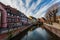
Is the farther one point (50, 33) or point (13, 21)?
point (50, 33)

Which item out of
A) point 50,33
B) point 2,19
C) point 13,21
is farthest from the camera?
point 50,33

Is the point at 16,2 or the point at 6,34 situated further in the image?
the point at 16,2

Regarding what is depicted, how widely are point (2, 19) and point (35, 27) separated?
1038 millimetres

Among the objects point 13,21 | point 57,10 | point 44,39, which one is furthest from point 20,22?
point 57,10

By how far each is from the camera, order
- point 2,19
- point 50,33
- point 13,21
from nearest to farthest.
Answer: point 2,19
point 13,21
point 50,33

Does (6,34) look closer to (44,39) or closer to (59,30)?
(44,39)

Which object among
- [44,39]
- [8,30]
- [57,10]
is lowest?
[44,39]

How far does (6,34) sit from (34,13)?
1.00 metres

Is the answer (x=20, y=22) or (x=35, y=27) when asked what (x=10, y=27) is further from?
(x=35, y=27)

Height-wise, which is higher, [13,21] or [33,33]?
[13,21]

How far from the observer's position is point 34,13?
13.3ft

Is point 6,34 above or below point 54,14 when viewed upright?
below

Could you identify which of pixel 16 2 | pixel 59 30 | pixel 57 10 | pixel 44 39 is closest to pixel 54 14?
pixel 57 10

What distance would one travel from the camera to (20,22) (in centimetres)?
405
